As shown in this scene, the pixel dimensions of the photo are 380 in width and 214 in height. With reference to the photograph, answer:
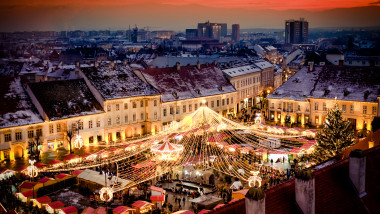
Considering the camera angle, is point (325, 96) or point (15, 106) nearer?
point (15, 106)

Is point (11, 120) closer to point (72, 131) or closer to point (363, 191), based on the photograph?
point (72, 131)

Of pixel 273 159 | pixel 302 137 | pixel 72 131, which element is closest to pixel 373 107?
pixel 302 137

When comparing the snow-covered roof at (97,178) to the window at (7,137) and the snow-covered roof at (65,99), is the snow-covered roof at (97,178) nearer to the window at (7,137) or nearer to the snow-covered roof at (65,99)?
the window at (7,137)

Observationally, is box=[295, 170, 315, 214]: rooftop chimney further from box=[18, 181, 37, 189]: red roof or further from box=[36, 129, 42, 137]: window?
box=[36, 129, 42, 137]: window

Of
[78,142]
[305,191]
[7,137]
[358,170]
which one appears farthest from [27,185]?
[358,170]

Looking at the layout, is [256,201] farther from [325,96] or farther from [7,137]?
[325,96]

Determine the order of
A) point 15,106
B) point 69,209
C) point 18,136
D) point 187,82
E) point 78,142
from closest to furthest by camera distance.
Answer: point 69,209
point 18,136
point 78,142
point 15,106
point 187,82

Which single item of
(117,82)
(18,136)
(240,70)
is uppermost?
(240,70)

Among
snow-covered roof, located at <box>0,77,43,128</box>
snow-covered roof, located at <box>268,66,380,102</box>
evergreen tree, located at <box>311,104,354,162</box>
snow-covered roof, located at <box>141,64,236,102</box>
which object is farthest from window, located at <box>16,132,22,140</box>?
snow-covered roof, located at <box>268,66,380,102</box>
